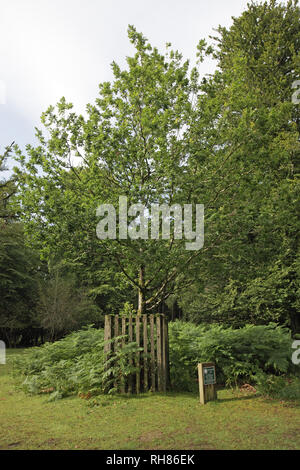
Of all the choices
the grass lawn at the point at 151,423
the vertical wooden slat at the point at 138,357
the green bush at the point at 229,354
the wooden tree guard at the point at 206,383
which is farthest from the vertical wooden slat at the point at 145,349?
the wooden tree guard at the point at 206,383

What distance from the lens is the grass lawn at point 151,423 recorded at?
5.18m

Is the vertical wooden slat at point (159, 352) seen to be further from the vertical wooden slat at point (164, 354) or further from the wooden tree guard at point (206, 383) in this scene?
the wooden tree guard at point (206, 383)

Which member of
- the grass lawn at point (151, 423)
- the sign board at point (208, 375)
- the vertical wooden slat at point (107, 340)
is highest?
the vertical wooden slat at point (107, 340)

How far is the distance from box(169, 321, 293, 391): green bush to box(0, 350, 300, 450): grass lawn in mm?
691

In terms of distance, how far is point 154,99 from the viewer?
30.3ft

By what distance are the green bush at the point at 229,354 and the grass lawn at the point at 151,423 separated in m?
0.69

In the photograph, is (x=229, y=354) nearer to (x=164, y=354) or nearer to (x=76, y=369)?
(x=164, y=354)

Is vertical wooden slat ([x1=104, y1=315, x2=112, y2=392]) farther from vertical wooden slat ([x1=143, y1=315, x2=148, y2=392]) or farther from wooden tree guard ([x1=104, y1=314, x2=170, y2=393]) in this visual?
vertical wooden slat ([x1=143, y1=315, x2=148, y2=392])

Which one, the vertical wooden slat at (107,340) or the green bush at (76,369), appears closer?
the green bush at (76,369)

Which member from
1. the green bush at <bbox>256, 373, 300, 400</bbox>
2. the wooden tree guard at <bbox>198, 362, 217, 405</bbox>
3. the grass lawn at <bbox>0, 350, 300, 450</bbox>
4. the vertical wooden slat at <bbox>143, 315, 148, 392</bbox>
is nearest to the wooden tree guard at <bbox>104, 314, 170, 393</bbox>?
the vertical wooden slat at <bbox>143, 315, 148, 392</bbox>

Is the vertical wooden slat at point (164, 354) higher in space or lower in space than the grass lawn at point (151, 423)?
higher

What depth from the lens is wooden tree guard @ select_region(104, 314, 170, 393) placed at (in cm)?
848

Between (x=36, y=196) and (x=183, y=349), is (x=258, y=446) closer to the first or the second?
(x=183, y=349)

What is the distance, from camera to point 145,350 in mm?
8570
